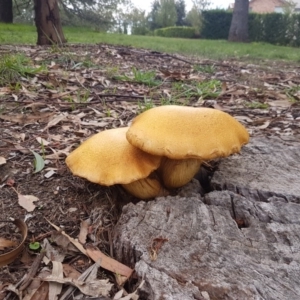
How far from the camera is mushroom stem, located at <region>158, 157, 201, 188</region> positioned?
1.90 m

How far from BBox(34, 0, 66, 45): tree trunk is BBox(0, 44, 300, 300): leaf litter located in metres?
1.13

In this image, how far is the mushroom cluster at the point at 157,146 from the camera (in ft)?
5.45

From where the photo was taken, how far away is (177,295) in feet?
4.15

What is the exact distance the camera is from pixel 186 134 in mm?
1688

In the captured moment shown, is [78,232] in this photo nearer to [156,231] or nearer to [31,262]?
[31,262]

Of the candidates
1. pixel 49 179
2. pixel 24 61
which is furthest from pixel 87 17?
pixel 49 179

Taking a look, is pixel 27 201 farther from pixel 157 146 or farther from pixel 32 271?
pixel 157 146

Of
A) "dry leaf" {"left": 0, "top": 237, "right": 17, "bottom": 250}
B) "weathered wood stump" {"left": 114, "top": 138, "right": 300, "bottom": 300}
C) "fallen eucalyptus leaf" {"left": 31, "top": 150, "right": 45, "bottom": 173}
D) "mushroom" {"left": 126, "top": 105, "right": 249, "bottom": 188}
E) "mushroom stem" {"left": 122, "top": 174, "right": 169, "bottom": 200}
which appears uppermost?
"mushroom" {"left": 126, "top": 105, "right": 249, "bottom": 188}

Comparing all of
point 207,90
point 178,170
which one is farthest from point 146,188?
point 207,90

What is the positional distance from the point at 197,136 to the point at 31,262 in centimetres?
87

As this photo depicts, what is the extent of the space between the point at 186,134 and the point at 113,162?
1.17ft

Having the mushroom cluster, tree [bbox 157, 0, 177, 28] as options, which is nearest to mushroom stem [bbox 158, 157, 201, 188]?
the mushroom cluster

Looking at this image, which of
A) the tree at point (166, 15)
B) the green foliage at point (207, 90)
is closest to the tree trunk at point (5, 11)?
the green foliage at point (207, 90)

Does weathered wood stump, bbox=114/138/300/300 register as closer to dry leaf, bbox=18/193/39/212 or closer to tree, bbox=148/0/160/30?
dry leaf, bbox=18/193/39/212
